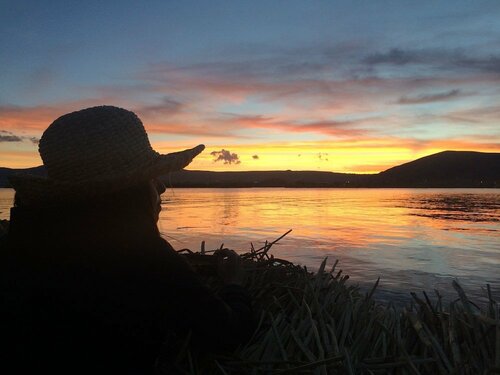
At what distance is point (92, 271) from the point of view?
2252 millimetres

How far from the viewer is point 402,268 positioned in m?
12.9

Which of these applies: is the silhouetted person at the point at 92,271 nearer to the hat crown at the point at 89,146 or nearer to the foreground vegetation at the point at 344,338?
the hat crown at the point at 89,146

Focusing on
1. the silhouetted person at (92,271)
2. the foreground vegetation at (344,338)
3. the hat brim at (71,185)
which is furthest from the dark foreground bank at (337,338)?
the hat brim at (71,185)

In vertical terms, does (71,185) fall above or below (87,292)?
above

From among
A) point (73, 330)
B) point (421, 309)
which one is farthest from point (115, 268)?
point (421, 309)

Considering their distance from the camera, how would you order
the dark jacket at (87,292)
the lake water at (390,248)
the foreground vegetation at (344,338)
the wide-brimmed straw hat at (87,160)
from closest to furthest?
the dark jacket at (87,292) → the wide-brimmed straw hat at (87,160) → the foreground vegetation at (344,338) → the lake water at (390,248)

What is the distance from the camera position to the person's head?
2336 millimetres

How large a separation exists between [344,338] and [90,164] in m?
1.93

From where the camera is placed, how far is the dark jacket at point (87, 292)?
2232 millimetres

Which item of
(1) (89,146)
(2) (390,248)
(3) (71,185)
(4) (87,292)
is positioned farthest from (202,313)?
(2) (390,248)

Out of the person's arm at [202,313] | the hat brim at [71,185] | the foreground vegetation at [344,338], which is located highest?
the hat brim at [71,185]

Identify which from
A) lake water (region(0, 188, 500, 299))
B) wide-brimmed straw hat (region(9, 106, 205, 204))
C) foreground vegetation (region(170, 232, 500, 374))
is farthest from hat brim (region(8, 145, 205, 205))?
lake water (region(0, 188, 500, 299))

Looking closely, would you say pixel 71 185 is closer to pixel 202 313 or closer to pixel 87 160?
pixel 87 160

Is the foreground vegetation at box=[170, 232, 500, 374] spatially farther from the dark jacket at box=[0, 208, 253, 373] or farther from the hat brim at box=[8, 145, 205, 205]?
the hat brim at box=[8, 145, 205, 205]
